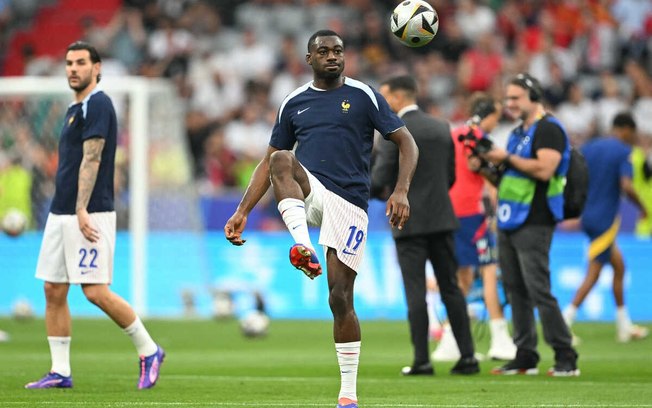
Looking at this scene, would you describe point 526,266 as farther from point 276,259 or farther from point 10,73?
point 10,73

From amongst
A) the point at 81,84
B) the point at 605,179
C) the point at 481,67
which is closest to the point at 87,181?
the point at 81,84

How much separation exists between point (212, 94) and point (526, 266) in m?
16.9

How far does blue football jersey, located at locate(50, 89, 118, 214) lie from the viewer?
1077cm

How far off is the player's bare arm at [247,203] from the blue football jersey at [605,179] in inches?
353

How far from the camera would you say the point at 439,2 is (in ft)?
91.8

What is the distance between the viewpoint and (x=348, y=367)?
8.59 meters

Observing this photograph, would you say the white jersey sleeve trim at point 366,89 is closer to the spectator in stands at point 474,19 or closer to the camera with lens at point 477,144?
the camera with lens at point 477,144

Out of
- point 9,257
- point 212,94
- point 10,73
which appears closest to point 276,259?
point 9,257

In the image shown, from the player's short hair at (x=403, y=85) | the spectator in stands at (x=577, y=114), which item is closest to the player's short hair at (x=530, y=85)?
the player's short hair at (x=403, y=85)

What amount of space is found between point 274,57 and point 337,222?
780 inches

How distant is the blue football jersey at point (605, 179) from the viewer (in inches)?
682

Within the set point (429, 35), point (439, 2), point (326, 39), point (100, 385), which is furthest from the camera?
point (439, 2)

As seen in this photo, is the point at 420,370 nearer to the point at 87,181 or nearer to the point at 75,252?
the point at 75,252

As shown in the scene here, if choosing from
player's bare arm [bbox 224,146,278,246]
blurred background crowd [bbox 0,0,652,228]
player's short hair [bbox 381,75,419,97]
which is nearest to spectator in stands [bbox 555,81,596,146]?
blurred background crowd [bbox 0,0,652,228]
